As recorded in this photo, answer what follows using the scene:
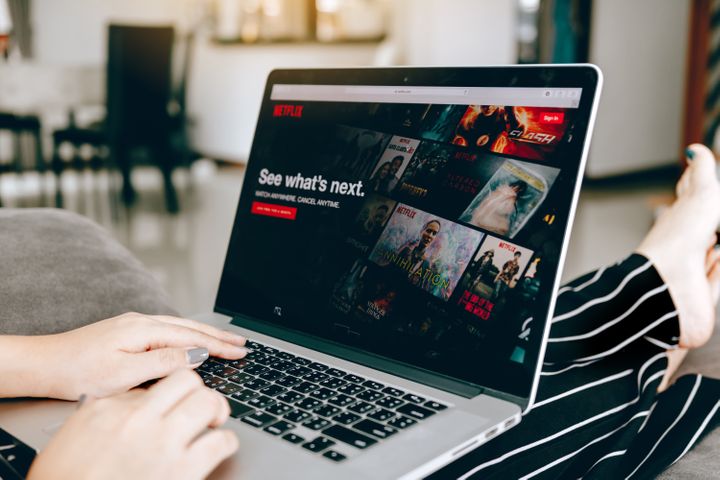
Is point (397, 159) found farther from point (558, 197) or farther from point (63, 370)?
point (63, 370)

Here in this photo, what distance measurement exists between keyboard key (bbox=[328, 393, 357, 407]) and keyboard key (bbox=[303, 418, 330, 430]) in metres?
0.03

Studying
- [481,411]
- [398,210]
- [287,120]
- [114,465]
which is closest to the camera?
[114,465]

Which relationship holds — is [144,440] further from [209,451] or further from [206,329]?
[206,329]

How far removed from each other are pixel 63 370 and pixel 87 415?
17 cm

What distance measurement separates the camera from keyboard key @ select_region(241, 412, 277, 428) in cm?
57

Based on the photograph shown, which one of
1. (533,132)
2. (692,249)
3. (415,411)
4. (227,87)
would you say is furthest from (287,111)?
(227,87)

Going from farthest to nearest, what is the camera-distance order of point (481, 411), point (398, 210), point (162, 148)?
point (162, 148), point (398, 210), point (481, 411)

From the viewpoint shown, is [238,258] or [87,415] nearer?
[87,415]

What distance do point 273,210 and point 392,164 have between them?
6.9 inches

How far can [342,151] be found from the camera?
0.79 m

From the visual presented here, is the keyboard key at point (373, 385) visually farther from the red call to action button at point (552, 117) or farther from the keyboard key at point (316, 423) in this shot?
the red call to action button at point (552, 117)

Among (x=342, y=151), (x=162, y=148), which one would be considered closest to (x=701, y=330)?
(x=342, y=151)

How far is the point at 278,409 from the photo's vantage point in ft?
1.95

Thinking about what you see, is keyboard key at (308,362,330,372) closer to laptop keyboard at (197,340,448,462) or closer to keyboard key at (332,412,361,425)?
laptop keyboard at (197,340,448,462)
